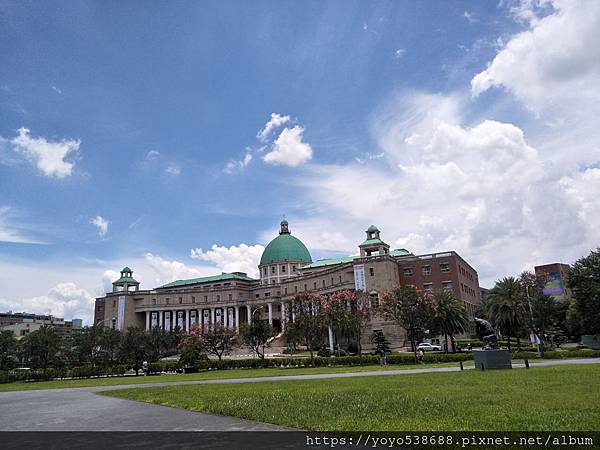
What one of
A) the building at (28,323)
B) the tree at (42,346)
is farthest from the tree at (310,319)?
the building at (28,323)

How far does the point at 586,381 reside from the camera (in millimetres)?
18312

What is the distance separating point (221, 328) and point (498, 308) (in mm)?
36894

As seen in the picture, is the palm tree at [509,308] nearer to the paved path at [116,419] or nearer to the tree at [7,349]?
the paved path at [116,419]

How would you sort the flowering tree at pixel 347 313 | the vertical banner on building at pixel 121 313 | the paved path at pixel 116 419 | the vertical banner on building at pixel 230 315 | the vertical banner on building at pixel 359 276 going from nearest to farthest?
the paved path at pixel 116 419 < the flowering tree at pixel 347 313 < the vertical banner on building at pixel 359 276 < the vertical banner on building at pixel 121 313 < the vertical banner on building at pixel 230 315

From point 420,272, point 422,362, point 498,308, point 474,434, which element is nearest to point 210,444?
point 474,434

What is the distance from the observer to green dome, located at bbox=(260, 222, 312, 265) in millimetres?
120838

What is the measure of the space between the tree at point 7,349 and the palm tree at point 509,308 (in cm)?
6561

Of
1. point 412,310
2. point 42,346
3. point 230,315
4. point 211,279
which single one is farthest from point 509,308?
point 211,279

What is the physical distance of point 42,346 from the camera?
61250 millimetres

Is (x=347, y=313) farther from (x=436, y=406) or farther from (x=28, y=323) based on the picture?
(x=28, y=323)

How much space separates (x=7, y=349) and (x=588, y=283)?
7687cm

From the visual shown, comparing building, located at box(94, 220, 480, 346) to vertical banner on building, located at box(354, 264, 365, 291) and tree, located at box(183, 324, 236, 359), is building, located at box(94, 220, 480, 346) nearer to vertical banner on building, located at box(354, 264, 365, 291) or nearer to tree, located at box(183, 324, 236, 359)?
vertical banner on building, located at box(354, 264, 365, 291)

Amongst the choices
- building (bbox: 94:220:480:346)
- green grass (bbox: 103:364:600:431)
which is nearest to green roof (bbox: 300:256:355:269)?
building (bbox: 94:220:480:346)

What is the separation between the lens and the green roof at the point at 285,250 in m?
121
